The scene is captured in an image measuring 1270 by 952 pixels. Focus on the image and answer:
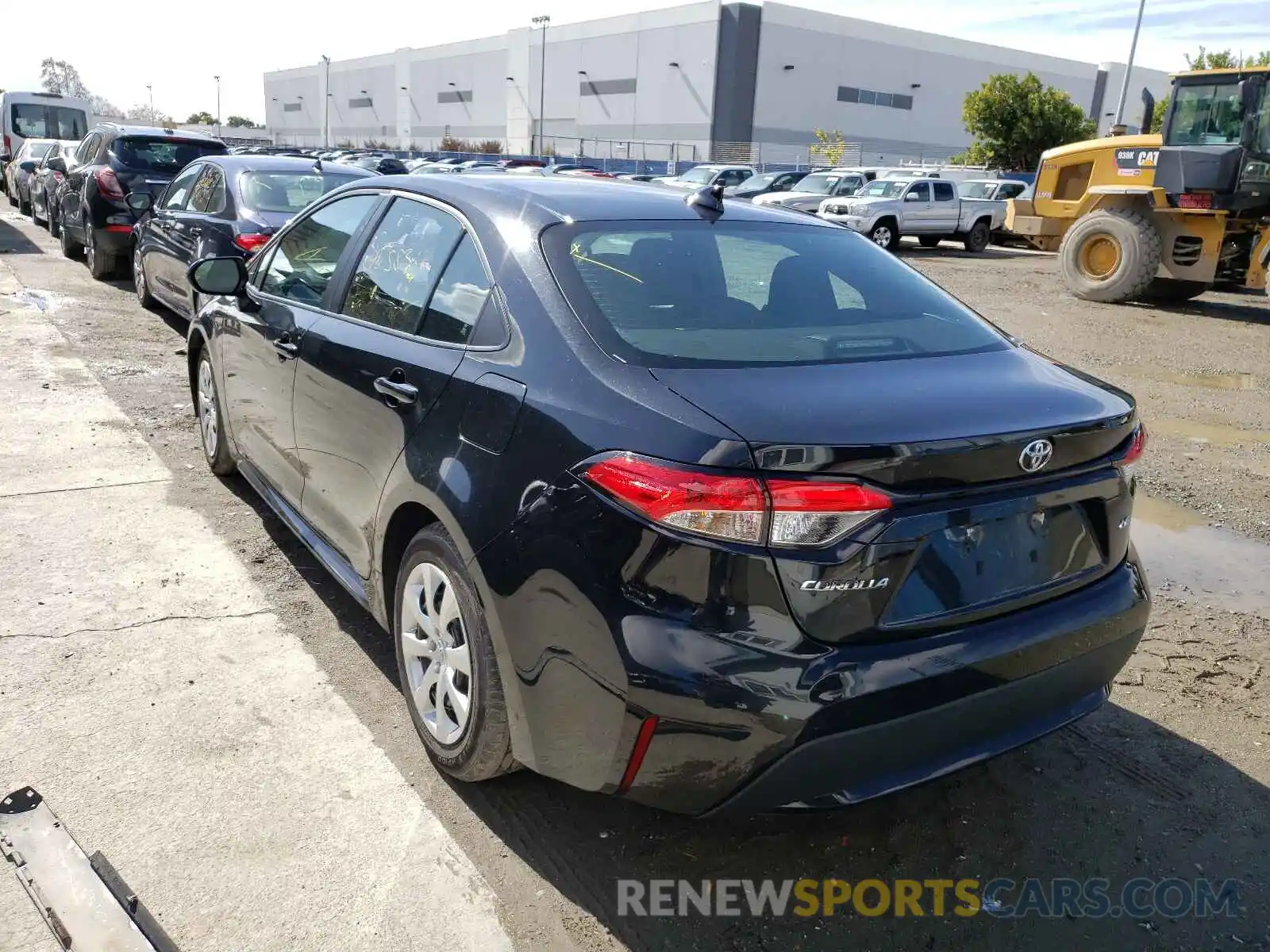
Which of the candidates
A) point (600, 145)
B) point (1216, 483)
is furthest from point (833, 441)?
point (600, 145)

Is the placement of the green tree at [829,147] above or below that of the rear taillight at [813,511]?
above

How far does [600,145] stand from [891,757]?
71.1 metres

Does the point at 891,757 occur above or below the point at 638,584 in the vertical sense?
below

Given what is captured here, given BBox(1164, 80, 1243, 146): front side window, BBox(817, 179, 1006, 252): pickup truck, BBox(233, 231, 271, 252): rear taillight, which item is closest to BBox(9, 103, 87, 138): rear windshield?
BBox(817, 179, 1006, 252): pickup truck

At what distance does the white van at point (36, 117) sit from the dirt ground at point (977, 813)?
25.4 m

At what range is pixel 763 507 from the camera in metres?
2.10

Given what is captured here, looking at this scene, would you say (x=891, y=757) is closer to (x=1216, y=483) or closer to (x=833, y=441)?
(x=833, y=441)

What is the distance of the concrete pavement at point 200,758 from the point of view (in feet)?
8.06

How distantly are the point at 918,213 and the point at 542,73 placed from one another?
52.8m

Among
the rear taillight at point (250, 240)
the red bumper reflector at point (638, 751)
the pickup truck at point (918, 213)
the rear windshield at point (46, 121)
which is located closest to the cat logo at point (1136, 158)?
the pickup truck at point (918, 213)

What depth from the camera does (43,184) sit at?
17.1 m

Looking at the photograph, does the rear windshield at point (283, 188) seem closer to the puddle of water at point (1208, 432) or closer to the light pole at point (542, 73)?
the puddle of water at point (1208, 432)

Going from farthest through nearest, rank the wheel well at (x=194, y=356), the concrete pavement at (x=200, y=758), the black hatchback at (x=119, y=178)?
the black hatchback at (x=119, y=178) → the wheel well at (x=194, y=356) → the concrete pavement at (x=200, y=758)

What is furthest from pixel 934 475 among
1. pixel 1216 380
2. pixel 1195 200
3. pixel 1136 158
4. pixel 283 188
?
pixel 1136 158
